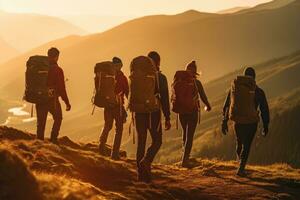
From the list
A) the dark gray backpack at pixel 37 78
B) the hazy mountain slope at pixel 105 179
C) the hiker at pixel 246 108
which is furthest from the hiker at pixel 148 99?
the dark gray backpack at pixel 37 78

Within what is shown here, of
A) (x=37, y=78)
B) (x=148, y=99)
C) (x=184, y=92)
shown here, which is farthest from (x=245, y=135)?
(x=37, y=78)

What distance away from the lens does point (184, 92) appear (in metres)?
15.7

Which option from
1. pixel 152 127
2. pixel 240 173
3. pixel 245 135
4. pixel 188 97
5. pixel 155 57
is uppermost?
pixel 155 57

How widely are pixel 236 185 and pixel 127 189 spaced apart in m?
3.69

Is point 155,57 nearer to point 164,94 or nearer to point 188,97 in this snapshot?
point 164,94

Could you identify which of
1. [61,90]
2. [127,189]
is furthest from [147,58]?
[61,90]

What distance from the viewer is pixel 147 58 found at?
38.9ft

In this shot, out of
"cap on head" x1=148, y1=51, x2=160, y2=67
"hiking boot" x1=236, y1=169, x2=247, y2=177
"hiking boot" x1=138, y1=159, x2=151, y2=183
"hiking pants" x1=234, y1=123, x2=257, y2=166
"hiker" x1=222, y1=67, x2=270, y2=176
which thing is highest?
"cap on head" x1=148, y1=51, x2=160, y2=67

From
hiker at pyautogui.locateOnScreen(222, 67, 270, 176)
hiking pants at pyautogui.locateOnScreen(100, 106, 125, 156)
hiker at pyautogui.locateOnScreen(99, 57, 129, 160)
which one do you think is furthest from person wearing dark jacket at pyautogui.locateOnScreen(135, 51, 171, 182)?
hiker at pyautogui.locateOnScreen(222, 67, 270, 176)

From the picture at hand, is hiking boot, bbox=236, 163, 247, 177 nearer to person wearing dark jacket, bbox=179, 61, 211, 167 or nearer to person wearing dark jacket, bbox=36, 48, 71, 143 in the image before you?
person wearing dark jacket, bbox=179, 61, 211, 167

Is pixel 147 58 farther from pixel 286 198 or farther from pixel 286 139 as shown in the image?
pixel 286 139

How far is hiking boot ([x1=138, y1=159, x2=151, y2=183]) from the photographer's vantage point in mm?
12234

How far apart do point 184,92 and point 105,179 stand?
15.1ft

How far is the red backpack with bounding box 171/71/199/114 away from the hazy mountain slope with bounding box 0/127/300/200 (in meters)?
2.02
